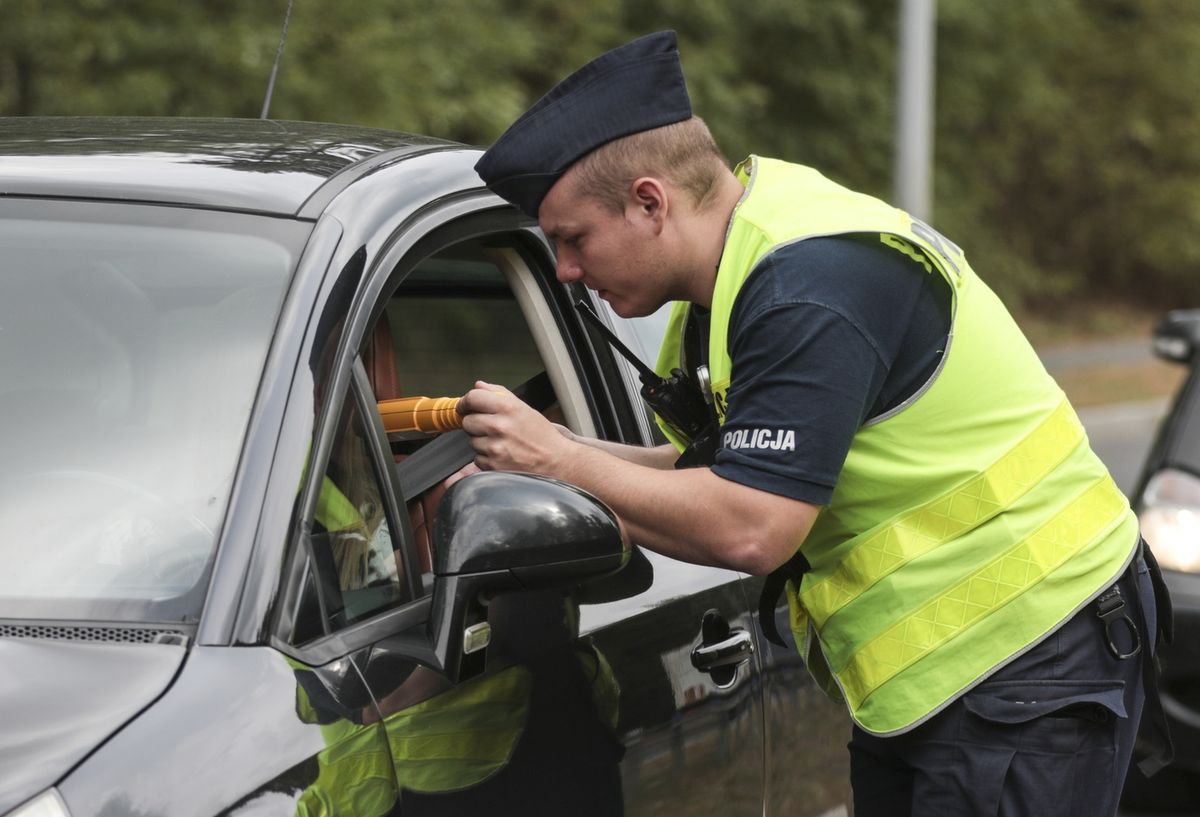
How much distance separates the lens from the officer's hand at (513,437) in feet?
8.23

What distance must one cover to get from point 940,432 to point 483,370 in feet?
7.56

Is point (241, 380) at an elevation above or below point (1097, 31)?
above

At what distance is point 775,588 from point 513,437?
1.77ft

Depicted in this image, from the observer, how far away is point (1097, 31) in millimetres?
24000

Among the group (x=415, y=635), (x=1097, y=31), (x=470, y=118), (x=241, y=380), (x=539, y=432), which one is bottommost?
(x=1097, y=31)

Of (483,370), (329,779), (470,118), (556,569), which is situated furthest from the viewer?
(470,118)

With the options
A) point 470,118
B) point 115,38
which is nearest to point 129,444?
point 115,38

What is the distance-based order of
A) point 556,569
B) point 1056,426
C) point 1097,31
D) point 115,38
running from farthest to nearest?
point 1097,31, point 115,38, point 1056,426, point 556,569

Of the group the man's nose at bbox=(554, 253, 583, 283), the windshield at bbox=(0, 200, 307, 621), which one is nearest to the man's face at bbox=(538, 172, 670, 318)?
the man's nose at bbox=(554, 253, 583, 283)

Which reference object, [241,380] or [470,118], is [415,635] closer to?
[241,380]

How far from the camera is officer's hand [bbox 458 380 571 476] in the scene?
251cm

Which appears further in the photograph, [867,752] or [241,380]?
[867,752]

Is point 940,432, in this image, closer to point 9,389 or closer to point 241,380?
point 241,380

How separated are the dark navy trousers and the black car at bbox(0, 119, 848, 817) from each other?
37 centimetres
